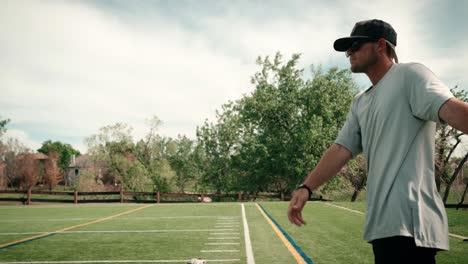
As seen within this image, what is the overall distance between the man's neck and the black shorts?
87 centimetres

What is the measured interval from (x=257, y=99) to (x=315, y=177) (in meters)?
43.0

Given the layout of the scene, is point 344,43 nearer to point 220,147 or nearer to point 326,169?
point 326,169

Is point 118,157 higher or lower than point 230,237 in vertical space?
higher

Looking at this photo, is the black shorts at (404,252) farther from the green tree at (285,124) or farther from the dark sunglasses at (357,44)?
the green tree at (285,124)

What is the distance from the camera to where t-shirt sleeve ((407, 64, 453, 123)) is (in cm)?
182

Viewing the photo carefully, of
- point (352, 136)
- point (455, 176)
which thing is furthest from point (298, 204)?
point (455, 176)

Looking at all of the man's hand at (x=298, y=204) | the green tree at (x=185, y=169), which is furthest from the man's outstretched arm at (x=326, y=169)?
the green tree at (x=185, y=169)

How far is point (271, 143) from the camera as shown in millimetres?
44625

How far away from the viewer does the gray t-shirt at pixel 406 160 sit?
6.25ft

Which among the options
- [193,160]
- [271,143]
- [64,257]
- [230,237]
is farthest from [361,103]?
[193,160]

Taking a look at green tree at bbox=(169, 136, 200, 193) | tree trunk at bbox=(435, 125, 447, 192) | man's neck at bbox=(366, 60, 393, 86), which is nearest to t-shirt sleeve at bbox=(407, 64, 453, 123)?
man's neck at bbox=(366, 60, 393, 86)

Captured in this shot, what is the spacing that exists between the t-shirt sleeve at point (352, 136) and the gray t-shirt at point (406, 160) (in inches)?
12.5

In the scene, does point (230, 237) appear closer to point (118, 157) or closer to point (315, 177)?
point (315, 177)

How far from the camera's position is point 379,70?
2.26m
